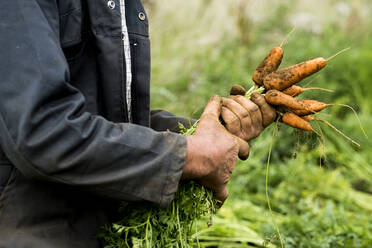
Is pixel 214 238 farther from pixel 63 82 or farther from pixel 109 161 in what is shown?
pixel 63 82

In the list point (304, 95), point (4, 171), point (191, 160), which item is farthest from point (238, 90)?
point (304, 95)

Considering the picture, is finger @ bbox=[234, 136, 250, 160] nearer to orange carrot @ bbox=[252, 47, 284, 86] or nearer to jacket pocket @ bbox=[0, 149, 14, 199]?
orange carrot @ bbox=[252, 47, 284, 86]

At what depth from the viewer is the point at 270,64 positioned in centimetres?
195

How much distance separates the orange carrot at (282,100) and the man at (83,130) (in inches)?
3.5

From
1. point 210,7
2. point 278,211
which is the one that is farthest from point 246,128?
point 210,7

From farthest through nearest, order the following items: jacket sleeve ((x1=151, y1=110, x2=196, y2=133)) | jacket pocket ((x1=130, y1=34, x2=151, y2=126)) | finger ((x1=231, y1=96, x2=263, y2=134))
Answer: jacket sleeve ((x1=151, y1=110, x2=196, y2=133)) → finger ((x1=231, y1=96, x2=263, y2=134)) → jacket pocket ((x1=130, y1=34, x2=151, y2=126))

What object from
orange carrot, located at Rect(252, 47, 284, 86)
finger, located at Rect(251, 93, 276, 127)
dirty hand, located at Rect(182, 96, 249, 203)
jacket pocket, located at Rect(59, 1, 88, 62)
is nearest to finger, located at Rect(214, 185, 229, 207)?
dirty hand, located at Rect(182, 96, 249, 203)

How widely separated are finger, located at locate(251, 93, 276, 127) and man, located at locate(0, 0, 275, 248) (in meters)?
Result: 0.05

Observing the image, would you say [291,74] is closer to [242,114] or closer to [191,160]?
[242,114]

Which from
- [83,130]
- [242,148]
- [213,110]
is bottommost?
[242,148]

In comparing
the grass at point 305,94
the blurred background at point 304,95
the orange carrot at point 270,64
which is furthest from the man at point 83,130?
the blurred background at point 304,95

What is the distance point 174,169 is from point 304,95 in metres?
3.47

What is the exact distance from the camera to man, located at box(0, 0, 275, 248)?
121cm

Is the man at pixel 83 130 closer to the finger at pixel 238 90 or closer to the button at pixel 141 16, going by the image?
the button at pixel 141 16
